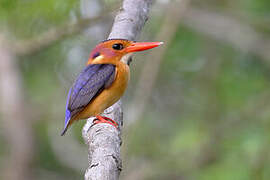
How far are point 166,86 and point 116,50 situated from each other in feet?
10.3

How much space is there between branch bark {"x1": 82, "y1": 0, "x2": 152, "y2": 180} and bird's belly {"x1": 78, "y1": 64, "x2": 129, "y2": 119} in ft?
0.16

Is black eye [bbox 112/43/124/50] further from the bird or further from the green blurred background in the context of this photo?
the green blurred background

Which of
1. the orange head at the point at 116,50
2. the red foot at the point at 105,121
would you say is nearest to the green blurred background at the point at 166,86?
the orange head at the point at 116,50


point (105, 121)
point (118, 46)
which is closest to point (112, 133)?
point (105, 121)

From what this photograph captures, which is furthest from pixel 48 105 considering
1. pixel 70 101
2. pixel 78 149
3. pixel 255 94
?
pixel 70 101

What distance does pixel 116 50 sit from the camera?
10.6ft

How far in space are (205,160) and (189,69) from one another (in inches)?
56.3

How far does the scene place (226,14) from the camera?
5.50 meters

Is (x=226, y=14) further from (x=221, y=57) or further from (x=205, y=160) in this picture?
(x=205, y=160)

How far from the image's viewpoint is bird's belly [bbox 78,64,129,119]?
292cm

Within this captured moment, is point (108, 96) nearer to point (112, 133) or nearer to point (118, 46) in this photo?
point (118, 46)

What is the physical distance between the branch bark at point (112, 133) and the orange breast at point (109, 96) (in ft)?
0.17

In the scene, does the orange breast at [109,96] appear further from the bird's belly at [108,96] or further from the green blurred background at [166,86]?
the green blurred background at [166,86]

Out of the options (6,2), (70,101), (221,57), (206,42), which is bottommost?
(70,101)
